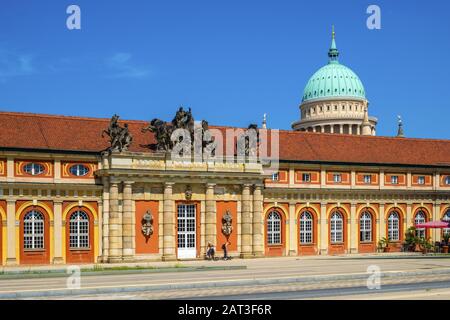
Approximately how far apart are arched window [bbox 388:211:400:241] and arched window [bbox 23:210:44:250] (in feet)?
110

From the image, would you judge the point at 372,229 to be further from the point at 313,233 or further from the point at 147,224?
the point at 147,224

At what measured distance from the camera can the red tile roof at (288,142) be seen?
183ft

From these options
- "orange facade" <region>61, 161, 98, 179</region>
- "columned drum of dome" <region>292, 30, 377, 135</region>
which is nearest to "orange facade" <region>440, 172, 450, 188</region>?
"orange facade" <region>61, 161, 98, 179</region>

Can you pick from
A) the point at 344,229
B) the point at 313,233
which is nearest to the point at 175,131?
the point at 313,233

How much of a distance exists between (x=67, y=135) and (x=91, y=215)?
6916 millimetres

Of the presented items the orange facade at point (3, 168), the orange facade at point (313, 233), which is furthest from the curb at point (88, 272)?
the orange facade at point (313, 233)

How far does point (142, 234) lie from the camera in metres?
56.7

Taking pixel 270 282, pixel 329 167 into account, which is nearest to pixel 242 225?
pixel 329 167

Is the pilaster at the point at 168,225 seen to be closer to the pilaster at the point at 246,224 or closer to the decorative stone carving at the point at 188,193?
the decorative stone carving at the point at 188,193

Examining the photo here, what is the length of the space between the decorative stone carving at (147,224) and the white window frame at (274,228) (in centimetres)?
1178

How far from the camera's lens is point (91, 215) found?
55844mm

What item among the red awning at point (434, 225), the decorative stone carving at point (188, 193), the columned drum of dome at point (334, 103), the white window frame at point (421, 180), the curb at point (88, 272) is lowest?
the curb at point (88, 272)

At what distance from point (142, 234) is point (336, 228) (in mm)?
19719
